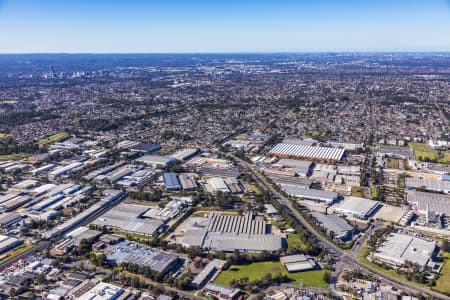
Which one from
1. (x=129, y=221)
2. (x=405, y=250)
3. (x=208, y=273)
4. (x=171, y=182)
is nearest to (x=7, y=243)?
(x=129, y=221)

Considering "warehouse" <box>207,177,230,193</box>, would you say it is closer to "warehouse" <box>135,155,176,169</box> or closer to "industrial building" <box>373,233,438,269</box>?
"warehouse" <box>135,155,176,169</box>

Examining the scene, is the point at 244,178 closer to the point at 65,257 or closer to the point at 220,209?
the point at 220,209

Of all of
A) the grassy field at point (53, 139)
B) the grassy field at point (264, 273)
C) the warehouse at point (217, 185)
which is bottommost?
the grassy field at point (264, 273)

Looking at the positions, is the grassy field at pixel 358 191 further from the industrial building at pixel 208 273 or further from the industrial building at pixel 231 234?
the industrial building at pixel 208 273

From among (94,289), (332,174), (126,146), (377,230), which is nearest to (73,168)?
(126,146)

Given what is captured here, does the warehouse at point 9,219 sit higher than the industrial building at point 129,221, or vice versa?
the warehouse at point 9,219

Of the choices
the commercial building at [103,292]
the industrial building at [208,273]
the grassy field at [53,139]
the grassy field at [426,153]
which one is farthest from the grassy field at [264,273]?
the grassy field at [53,139]

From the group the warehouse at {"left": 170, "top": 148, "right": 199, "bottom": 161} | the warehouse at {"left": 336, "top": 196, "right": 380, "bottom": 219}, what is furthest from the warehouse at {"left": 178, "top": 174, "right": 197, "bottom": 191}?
the warehouse at {"left": 336, "top": 196, "right": 380, "bottom": 219}
